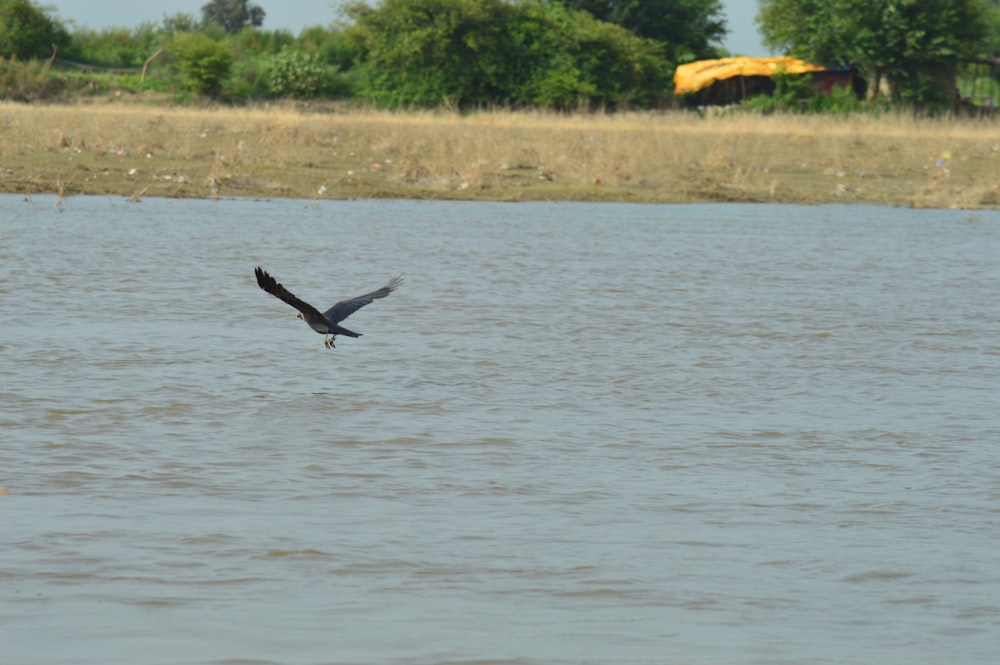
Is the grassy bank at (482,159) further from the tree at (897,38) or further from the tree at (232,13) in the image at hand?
the tree at (232,13)

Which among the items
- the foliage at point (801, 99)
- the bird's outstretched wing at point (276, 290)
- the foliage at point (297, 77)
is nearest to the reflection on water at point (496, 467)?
the bird's outstretched wing at point (276, 290)

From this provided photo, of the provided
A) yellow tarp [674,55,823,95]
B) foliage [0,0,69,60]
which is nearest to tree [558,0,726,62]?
yellow tarp [674,55,823,95]

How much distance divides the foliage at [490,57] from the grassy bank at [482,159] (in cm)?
1063

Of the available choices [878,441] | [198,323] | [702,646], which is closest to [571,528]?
[702,646]

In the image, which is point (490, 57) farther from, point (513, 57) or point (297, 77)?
point (297, 77)

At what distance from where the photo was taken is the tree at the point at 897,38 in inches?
1455

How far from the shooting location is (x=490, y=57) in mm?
37344

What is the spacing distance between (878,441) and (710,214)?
12.3 m

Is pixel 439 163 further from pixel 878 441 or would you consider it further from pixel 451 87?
pixel 451 87

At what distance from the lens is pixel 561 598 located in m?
4.16

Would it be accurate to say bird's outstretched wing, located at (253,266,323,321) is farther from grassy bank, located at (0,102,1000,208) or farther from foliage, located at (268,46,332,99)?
foliage, located at (268,46,332,99)

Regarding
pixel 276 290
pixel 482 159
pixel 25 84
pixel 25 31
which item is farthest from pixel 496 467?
pixel 25 31

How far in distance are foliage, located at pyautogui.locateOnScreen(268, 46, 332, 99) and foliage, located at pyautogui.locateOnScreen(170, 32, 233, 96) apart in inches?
53.5

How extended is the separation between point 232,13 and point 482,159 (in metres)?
50.5
